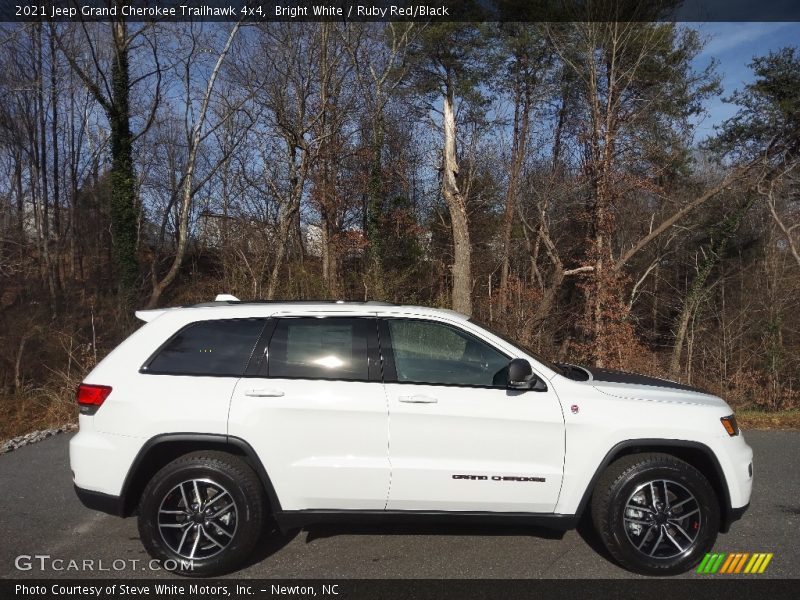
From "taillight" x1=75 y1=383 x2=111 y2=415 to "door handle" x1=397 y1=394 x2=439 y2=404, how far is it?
1.91 m

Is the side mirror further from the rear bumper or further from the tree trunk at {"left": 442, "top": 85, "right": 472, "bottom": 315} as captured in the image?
the tree trunk at {"left": 442, "top": 85, "right": 472, "bottom": 315}

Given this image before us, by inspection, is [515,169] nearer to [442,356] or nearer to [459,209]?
[459,209]

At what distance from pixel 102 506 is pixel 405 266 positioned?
21.0m

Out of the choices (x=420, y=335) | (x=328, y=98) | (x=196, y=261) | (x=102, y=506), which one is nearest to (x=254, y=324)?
(x=420, y=335)

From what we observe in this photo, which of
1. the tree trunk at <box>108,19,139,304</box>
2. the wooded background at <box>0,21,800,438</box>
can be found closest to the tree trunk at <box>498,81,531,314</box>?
the wooded background at <box>0,21,800,438</box>

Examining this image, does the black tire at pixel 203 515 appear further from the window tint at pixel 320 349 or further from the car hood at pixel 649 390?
the car hood at pixel 649 390

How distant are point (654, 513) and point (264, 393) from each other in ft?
8.55

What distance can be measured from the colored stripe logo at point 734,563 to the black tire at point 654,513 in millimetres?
114

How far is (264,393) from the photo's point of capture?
12.0ft

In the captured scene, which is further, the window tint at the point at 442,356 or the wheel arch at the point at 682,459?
the window tint at the point at 442,356

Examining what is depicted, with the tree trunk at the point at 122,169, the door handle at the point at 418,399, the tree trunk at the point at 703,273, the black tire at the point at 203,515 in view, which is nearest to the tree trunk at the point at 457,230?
the tree trunk at the point at 703,273

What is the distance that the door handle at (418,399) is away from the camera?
364 centimetres

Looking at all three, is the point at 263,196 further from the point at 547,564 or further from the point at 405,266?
the point at 547,564

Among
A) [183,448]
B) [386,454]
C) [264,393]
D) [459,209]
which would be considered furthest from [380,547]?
[459,209]
